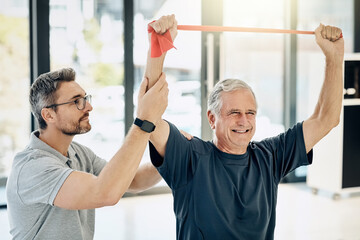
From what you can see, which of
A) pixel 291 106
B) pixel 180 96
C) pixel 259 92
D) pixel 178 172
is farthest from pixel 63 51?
pixel 178 172

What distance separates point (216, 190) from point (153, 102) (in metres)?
0.43

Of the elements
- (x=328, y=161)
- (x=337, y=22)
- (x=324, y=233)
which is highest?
(x=337, y=22)

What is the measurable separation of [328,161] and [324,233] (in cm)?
113

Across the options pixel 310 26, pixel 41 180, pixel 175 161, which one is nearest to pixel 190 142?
pixel 175 161

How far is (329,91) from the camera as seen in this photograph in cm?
197

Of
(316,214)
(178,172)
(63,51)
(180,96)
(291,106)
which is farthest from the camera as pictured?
(291,106)

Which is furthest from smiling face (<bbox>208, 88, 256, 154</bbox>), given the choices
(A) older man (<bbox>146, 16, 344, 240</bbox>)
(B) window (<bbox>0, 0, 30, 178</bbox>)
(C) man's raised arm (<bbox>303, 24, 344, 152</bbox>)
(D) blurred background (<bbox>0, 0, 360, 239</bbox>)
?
(B) window (<bbox>0, 0, 30, 178</bbox>)

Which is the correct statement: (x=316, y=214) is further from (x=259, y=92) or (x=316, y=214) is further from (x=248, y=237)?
(x=248, y=237)

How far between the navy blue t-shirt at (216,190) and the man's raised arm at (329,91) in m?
0.26

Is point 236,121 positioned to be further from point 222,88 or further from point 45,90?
point 45,90

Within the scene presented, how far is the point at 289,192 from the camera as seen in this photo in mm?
4801

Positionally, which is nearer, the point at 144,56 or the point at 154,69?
the point at 154,69

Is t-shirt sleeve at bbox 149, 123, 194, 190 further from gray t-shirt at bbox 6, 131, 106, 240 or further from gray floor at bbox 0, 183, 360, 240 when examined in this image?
gray floor at bbox 0, 183, 360, 240

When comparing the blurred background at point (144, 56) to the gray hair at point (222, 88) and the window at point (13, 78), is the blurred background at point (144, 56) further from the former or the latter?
the gray hair at point (222, 88)
